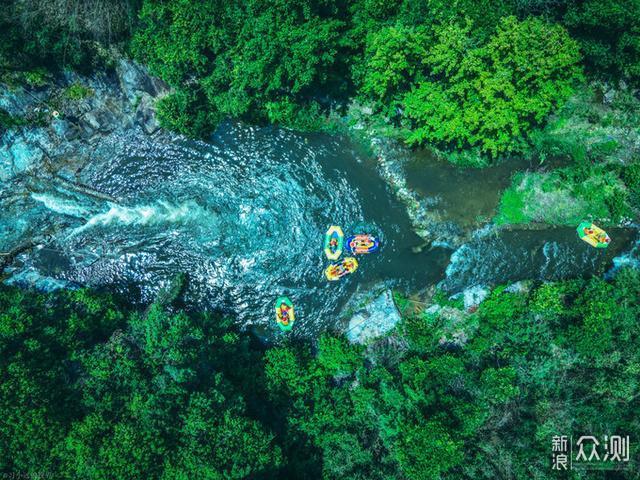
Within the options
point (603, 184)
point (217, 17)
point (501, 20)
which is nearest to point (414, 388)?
point (603, 184)

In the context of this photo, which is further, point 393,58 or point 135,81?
point 135,81

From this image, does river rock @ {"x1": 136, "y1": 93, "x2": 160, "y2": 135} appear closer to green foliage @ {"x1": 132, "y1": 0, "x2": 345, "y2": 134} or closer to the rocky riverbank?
the rocky riverbank

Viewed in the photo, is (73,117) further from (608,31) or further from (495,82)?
(608,31)

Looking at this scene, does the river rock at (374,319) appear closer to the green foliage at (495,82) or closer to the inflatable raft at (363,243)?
the inflatable raft at (363,243)

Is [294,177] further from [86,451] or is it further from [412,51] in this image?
[86,451]
